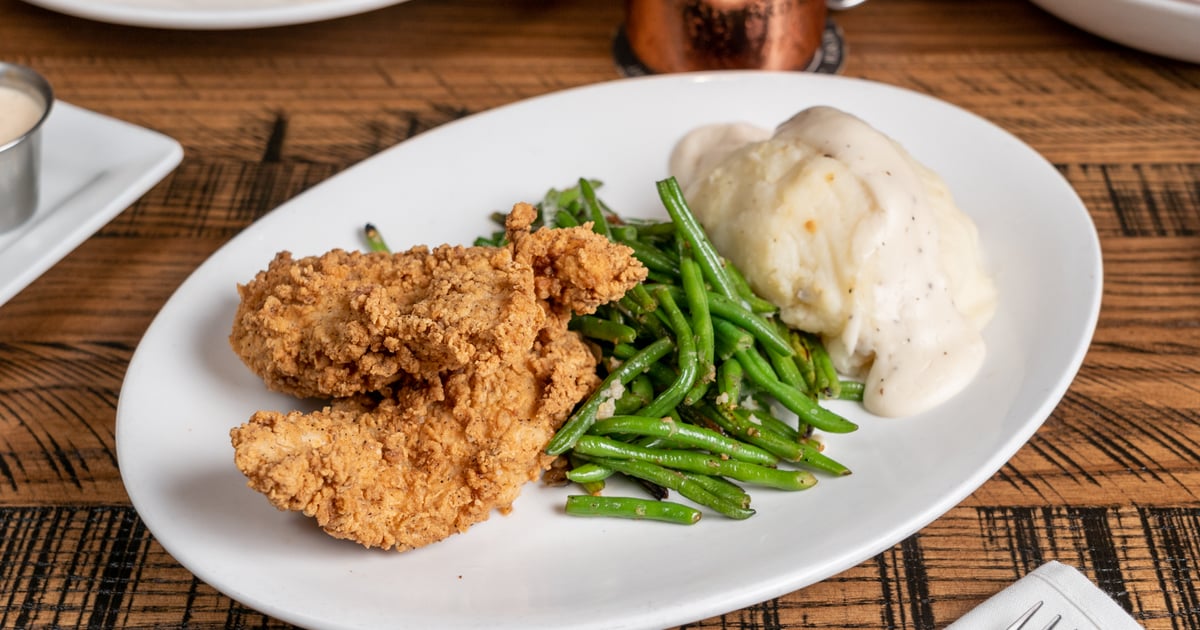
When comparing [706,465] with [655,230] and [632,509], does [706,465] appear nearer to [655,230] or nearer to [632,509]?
[632,509]

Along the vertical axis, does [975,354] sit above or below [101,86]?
above

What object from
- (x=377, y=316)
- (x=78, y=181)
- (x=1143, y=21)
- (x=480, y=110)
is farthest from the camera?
(x=480, y=110)

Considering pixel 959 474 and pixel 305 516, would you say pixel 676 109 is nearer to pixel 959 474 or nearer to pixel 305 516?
pixel 959 474

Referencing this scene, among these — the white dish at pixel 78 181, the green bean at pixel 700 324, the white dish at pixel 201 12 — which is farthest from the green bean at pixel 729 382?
the white dish at pixel 201 12

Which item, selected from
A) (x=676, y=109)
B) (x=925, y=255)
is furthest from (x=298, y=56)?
(x=925, y=255)

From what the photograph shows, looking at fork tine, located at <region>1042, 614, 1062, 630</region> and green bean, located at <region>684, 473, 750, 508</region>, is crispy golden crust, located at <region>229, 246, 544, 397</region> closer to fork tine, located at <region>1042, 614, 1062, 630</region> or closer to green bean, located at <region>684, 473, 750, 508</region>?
green bean, located at <region>684, 473, 750, 508</region>

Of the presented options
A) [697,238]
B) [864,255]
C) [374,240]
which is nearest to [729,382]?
[697,238]

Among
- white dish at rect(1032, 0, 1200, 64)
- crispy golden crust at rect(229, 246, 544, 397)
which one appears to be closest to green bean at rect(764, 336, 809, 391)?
crispy golden crust at rect(229, 246, 544, 397)
